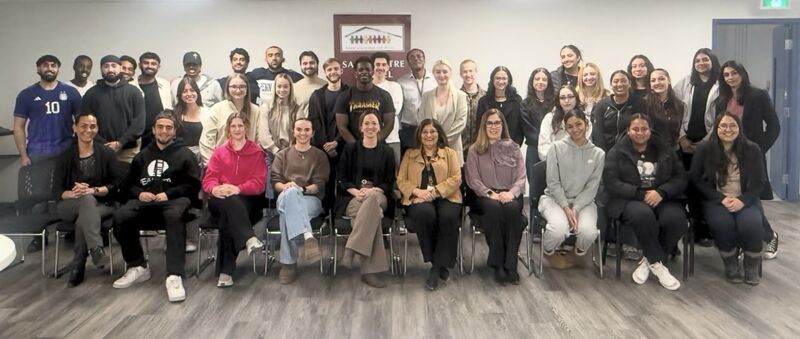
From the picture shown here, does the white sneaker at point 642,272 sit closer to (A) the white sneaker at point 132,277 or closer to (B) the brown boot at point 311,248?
(B) the brown boot at point 311,248

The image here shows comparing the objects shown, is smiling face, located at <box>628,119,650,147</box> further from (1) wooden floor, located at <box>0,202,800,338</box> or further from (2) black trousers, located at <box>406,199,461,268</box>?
(2) black trousers, located at <box>406,199,461,268</box>

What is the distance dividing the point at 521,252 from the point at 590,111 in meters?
1.23

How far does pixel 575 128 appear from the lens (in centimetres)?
444

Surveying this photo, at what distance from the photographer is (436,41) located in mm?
7047

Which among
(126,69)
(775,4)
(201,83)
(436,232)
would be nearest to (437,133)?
(436,232)

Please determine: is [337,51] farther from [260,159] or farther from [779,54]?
[779,54]

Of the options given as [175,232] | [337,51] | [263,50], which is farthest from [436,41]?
[175,232]

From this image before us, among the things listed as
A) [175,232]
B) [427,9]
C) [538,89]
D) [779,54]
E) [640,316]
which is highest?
[427,9]

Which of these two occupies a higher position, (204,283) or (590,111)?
(590,111)

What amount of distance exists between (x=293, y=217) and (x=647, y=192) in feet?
7.79

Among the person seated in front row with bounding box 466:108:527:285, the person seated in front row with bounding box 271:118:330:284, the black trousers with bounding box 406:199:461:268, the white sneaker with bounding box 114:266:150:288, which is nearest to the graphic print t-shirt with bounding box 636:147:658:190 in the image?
the person seated in front row with bounding box 466:108:527:285

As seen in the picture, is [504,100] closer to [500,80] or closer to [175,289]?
[500,80]

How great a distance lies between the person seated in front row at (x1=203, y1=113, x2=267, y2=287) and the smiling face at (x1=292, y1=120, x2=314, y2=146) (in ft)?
0.93

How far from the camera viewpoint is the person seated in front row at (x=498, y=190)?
423 cm
